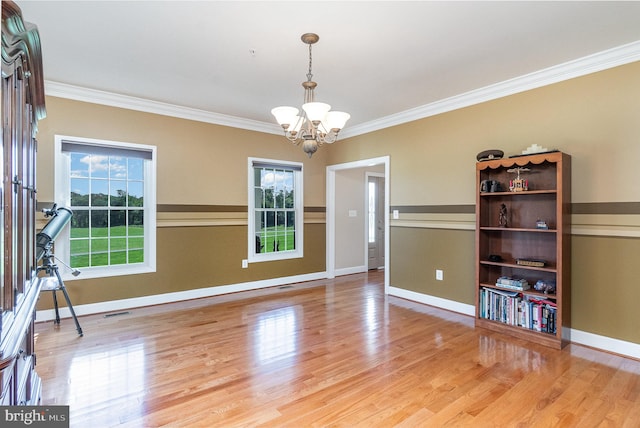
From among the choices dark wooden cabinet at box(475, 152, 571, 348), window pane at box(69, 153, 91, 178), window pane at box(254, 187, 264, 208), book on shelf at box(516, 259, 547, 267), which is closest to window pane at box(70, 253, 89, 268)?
window pane at box(69, 153, 91, 178)

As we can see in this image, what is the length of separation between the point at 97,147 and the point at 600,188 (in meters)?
5.18

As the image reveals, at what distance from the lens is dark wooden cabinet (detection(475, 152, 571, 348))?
2984 millimetres

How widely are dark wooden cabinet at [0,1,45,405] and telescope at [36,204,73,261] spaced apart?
6.66ft

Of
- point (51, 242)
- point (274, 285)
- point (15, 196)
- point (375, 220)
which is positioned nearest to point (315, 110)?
point (15, 196)

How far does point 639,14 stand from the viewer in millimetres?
2309

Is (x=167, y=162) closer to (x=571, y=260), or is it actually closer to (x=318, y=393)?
(x=318, y=393)

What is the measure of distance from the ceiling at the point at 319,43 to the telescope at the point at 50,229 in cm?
137

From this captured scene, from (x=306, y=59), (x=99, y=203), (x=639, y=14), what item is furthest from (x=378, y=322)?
(x=99, y=203)

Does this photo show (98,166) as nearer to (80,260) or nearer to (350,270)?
(80,260)

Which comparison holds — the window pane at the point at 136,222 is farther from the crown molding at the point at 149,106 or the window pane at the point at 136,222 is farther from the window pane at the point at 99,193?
the crown molding at the point at 149,106

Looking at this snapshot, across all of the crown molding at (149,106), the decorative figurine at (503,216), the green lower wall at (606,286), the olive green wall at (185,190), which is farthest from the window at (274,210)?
the green lower wall at (606,286)

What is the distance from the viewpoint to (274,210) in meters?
5.40

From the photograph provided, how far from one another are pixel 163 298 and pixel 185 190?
143 cm

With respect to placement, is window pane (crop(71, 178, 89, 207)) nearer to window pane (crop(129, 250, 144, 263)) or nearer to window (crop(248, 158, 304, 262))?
window pane (crop(129, 250, 144, 263))
